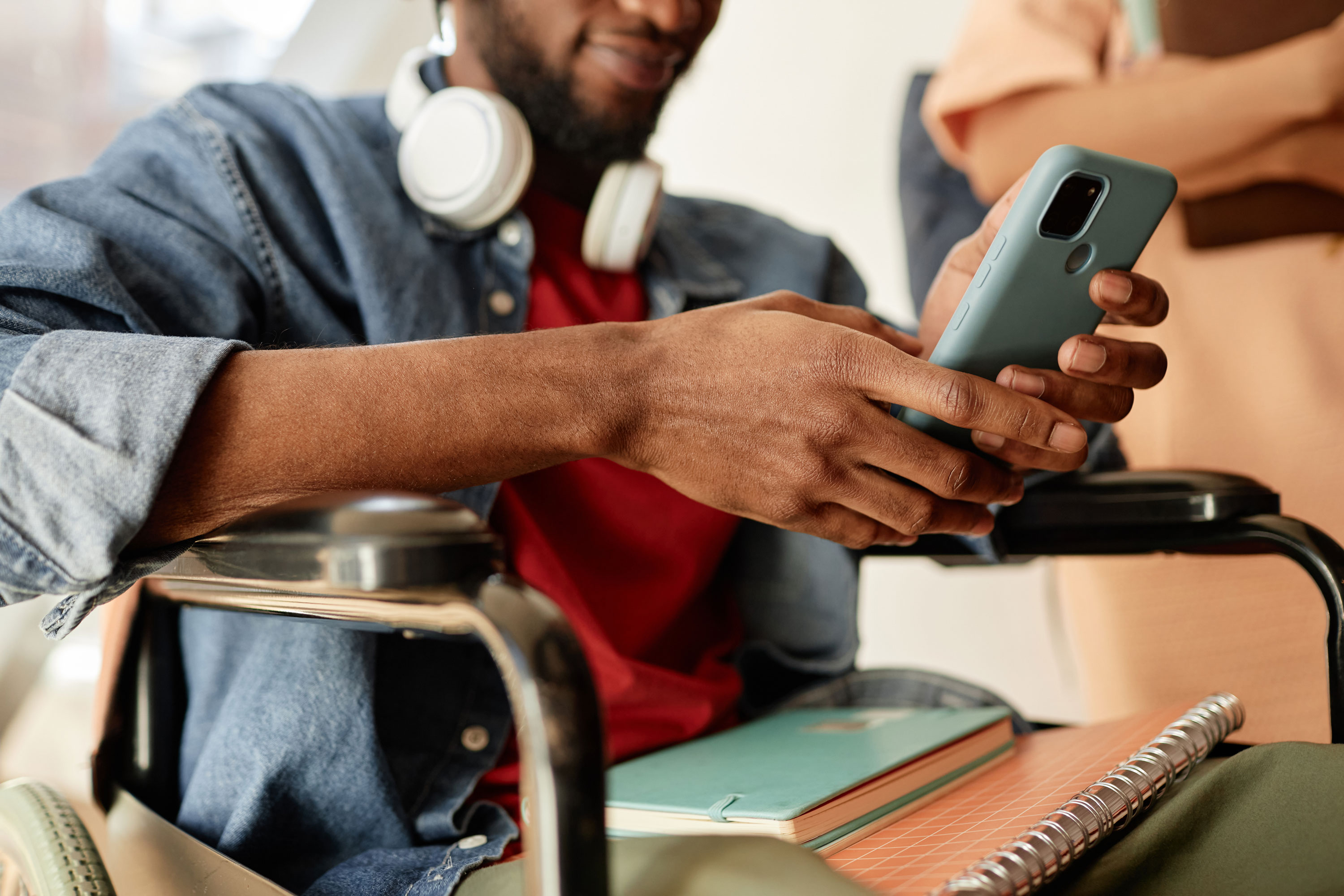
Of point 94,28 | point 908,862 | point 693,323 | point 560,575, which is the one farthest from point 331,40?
point 908,862

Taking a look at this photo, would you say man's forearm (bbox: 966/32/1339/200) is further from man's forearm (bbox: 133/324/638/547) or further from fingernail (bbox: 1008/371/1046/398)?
man's forearm (bbox: 133/324/638/547)

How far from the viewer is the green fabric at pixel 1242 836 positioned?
Result: 1.35 feet

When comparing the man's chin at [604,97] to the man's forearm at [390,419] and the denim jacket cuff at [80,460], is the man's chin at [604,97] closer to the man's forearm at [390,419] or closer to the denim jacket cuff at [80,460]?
the man's forearm at [390,419]

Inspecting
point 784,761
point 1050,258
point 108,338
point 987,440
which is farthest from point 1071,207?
point 108,338

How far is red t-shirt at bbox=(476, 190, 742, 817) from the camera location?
2.36ft

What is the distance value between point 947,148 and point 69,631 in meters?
1.10

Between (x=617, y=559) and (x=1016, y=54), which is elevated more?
(x=1016, y=54)

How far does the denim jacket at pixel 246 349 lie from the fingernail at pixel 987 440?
293 mm

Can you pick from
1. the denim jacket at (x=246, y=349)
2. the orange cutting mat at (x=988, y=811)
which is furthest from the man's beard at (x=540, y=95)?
the orange cutting mat at (x=988, y=811)

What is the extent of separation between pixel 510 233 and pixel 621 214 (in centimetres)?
10

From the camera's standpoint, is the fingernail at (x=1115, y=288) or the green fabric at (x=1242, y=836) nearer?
the green fabric at (x=1242, y=836)

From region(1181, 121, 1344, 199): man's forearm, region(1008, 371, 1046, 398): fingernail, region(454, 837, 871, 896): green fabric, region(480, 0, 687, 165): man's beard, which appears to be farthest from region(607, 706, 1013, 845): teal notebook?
region(1181, 121, 1344, 199): man's forearm

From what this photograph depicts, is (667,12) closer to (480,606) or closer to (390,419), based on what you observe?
(390,419)

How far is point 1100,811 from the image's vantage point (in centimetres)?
42
